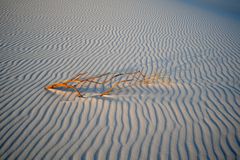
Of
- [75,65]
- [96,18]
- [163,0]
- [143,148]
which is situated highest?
[163,0]

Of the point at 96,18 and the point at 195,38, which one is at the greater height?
the point at 96,18

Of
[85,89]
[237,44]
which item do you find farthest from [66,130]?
[237,44]

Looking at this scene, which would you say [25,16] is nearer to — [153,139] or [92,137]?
[92,137]

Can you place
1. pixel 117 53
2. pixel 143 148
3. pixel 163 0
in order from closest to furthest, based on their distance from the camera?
pixel 143 148 < pixel 117 53 < pixel 163 0

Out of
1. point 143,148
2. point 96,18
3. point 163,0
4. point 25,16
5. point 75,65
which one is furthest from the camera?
point 163,0

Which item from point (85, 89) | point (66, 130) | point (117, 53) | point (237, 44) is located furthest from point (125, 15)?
point (66, 130)

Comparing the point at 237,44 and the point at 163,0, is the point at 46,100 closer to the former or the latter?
the point at 237,44

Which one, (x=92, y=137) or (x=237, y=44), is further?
(x=237, y=44)
